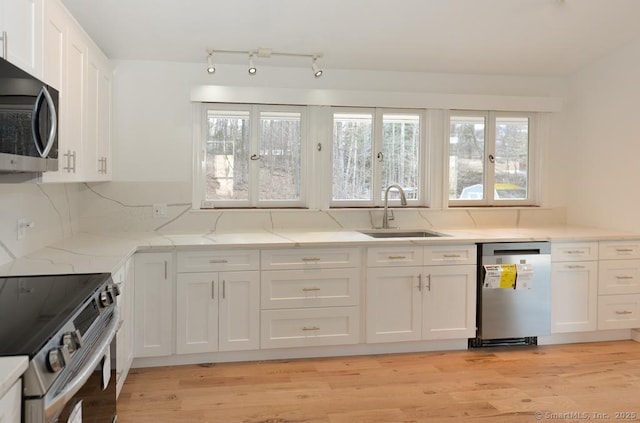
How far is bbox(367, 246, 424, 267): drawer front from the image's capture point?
363 cm

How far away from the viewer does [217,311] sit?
3.44 m

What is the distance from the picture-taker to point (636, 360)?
12.0 feet

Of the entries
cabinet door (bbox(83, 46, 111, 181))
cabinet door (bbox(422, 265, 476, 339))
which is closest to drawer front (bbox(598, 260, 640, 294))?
cabinet door (bbox(422, 265, 476, 339))

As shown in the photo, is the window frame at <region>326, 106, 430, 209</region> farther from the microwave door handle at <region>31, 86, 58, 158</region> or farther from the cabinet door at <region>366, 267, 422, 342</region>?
the microwave door handle at <region>31, 86, 58, 158</region>

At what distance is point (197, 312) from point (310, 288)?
29.4 inches

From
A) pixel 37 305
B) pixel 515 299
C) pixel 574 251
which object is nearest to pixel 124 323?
pixel 37 305

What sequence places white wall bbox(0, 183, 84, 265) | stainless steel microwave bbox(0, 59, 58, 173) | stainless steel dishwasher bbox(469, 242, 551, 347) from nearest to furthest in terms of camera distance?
stainless steel microwave bbox(0, 59, 58, 173), white wall bbox(0, 183, 84, 265), stainless steel dishwasher bbox(469, 242, 551, 347)

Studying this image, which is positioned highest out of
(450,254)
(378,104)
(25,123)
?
(378,104)

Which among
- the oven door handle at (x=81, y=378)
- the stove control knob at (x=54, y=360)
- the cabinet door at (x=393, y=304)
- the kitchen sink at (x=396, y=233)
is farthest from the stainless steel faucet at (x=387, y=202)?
the stove control knob at (x=54, y=360)

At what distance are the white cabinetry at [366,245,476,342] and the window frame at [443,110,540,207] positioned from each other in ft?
2.84

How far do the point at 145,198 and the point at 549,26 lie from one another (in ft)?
10.4

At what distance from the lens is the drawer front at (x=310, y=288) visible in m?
3.51

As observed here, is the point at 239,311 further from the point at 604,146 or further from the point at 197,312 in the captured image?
the point at 604,146

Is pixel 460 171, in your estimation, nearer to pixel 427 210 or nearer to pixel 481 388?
pixel 427 210
